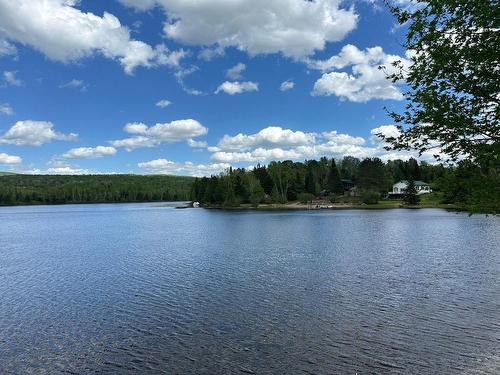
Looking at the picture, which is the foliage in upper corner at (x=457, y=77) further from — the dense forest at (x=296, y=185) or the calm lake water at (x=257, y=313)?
the dense forest at (x=296, y=185)

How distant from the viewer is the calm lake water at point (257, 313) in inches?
617

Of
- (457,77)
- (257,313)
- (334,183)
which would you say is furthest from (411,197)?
(457,77)

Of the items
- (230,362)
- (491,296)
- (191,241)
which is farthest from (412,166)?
(230,362)

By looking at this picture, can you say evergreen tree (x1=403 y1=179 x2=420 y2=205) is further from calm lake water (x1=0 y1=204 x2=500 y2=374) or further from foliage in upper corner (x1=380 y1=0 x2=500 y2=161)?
foliage in upper corner (x1=380 y1=0 x2=500 y2=161)

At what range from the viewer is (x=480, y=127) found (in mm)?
10188

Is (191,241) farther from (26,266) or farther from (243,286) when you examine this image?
(243,286)

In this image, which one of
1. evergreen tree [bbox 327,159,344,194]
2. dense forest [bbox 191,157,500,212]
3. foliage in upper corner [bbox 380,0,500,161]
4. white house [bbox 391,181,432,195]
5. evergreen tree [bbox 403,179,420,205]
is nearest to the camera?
foliage in upper corner [bbox 380,0,500,161]

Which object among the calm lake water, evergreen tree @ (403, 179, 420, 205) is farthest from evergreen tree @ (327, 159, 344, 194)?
the calm lake water

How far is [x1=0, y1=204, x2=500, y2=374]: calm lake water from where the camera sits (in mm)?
15680

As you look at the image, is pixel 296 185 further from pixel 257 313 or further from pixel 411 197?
pixel 257 313

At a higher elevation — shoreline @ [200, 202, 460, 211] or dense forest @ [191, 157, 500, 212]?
dense forest @ [191, 157, 500, 212]

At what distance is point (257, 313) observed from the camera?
2177 cm

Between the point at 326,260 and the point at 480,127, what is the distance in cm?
2928

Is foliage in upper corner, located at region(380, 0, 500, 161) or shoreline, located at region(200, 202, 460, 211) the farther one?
shoreline, located at region(200, 202, 460, 211)
